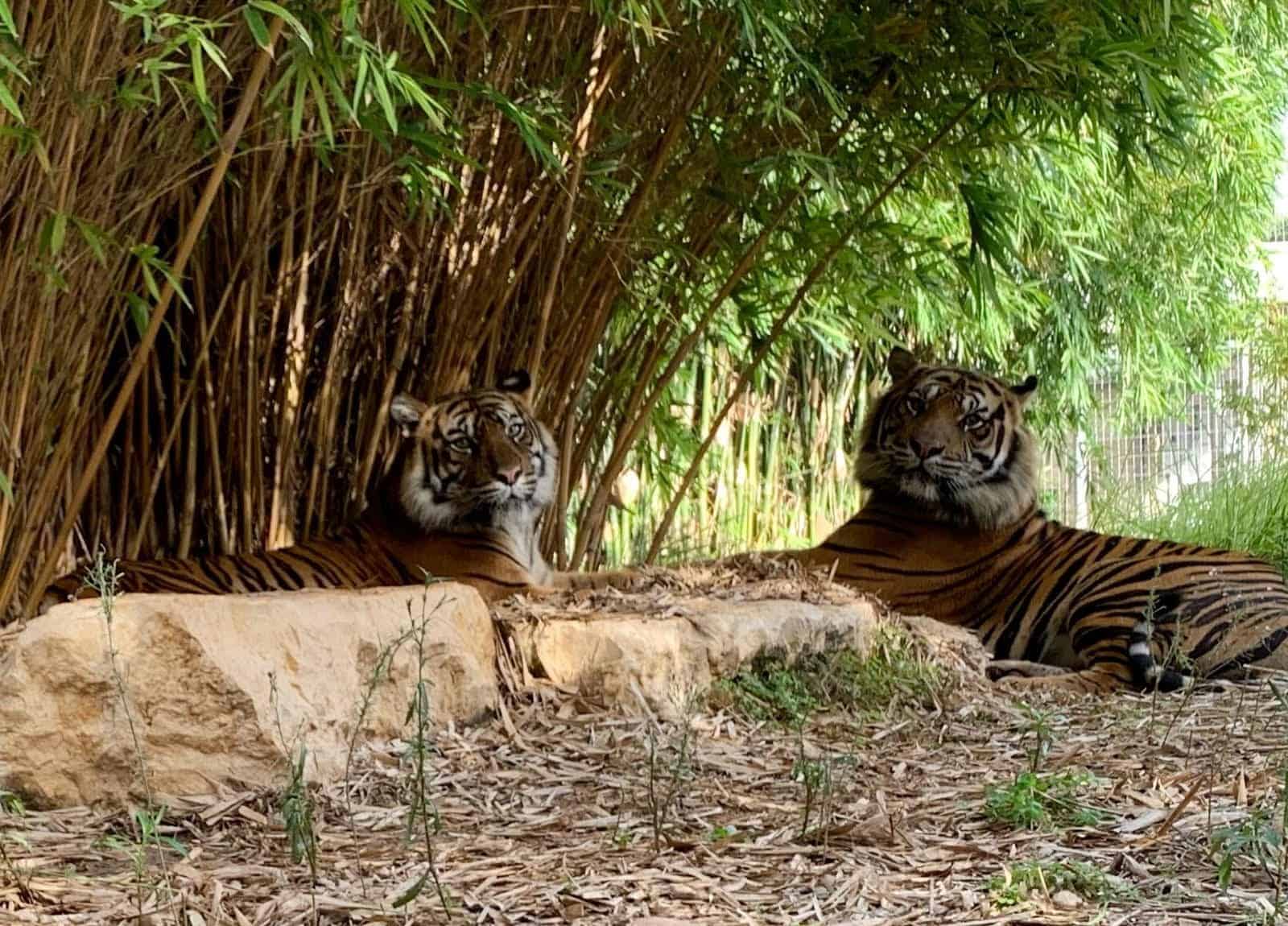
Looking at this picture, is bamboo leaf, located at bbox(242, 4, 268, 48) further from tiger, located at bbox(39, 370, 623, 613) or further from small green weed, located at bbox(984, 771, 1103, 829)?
tiger, located at bbox(39, 370, 623, 613)

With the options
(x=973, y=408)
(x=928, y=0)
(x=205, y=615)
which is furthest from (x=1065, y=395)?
(x=205, y=615)

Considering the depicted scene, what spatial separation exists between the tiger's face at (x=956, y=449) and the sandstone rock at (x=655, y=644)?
52.8 inches

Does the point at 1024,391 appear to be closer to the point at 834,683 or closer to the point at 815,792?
the point at 834,683

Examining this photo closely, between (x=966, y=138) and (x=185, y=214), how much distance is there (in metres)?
2.37

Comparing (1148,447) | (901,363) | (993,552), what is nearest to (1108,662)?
(993,552)

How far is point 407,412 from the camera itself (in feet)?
15.2

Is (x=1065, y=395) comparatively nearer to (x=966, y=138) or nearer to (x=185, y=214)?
(x=966, y=138)

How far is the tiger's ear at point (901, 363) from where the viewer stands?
5543 mm

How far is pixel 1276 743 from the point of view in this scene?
3371 millimetres

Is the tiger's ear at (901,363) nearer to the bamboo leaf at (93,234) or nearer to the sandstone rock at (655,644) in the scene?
the sandstone rock at (655,644)

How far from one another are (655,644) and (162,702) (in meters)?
1.16

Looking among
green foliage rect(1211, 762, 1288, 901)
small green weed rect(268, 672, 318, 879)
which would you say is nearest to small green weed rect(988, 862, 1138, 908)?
green foliage rect(1211, 762, 1288, 901)

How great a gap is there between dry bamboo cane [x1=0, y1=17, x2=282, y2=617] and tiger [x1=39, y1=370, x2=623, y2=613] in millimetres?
790

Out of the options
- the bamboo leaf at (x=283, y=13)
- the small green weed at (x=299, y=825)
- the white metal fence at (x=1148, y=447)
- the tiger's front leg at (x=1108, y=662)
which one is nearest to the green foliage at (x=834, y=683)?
the tiger's front leg at (x=1108, y=662)
